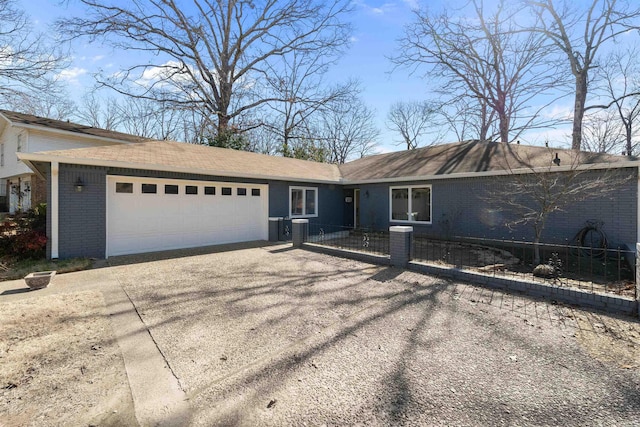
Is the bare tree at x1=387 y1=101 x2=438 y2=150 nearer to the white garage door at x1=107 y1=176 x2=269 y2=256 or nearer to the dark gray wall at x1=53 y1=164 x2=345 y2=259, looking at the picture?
the white garage door at x1=107 y1=176 x2=269 y2=256

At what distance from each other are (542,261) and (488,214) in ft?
9.86

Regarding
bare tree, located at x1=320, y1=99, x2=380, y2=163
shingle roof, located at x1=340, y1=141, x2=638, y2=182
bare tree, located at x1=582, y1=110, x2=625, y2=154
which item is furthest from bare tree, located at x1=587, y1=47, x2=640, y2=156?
bare tree, located at x1=320, y1=99, x2=380, y2=163

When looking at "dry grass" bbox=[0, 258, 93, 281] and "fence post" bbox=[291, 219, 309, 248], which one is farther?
"fence post" bbox=[291, 219, 309, 248]

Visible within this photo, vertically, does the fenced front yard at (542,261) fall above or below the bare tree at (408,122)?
below

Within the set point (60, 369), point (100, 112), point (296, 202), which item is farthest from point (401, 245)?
point (100, 112)

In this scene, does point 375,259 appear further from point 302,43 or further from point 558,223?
point 302,43

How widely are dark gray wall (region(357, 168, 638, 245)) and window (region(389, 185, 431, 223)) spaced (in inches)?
8.9

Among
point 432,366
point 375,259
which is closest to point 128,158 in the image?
→ point 375,259

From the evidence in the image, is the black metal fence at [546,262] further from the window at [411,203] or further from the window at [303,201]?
the window at [303,201]

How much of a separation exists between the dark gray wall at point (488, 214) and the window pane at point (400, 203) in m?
0.26

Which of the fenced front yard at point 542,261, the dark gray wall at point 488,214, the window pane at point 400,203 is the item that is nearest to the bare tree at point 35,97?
the dark gray wall at point 488,214

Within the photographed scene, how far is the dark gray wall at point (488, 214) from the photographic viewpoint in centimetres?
797

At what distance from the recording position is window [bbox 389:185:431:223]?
11.8 metres

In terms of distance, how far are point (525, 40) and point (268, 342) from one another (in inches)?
Answer: 991
